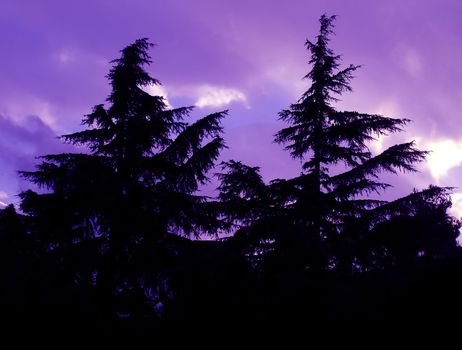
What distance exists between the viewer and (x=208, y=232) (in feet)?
41.4

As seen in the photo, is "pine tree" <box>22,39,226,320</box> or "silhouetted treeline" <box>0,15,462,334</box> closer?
"silhouetted treeline" <box>0,15,462,334</box>

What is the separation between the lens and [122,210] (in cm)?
1050

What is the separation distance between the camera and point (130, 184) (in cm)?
1146

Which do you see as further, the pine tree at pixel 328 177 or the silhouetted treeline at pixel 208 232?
the pine tree at pixel 328 177

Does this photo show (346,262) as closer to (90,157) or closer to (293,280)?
(293,280)

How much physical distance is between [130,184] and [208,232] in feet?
10.7

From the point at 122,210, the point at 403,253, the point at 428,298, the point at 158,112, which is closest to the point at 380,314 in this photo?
the point at 428,298

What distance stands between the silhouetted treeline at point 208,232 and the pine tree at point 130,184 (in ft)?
0.15

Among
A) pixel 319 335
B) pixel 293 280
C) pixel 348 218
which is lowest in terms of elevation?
pixel 319 335

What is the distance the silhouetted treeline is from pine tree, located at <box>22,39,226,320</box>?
45 millimetres

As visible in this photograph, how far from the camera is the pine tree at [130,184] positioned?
34.5 ft

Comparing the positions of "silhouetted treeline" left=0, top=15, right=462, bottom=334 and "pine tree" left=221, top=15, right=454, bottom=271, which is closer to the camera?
"silhouetted treeline" left=0, top=15, right=462, bottom=334

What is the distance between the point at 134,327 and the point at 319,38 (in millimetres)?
15810

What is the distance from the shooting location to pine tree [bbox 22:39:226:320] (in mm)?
10516
